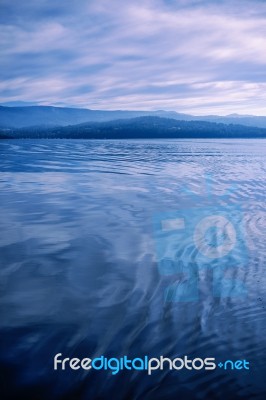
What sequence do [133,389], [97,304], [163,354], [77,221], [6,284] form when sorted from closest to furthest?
[133,389] < [163,354] < [97,304] < [6,284] < [77,221]

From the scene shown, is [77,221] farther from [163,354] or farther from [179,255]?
[163,354]

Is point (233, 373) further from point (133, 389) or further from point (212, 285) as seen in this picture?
point (212, 285)

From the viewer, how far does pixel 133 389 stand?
4504 millimetres

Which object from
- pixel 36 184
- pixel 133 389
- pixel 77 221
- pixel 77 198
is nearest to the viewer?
pixel 133 389

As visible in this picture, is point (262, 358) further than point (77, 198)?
No

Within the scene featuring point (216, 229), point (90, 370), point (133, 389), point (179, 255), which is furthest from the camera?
point (216, 229)

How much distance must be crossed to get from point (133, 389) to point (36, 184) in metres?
20.3

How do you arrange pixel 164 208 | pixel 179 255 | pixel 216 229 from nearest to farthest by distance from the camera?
pixel 179 255 < pixel 216 229 < pixel 164 208

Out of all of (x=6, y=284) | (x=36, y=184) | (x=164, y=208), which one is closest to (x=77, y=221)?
(x=164, y=208)

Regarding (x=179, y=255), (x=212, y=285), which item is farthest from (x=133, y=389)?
(x=179, y=255)

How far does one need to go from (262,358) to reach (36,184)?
20466 millimetres

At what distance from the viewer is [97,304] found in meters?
6.75

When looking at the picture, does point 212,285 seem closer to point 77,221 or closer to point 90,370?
point 90,370

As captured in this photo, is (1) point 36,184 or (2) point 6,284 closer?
(2) point 6,284
